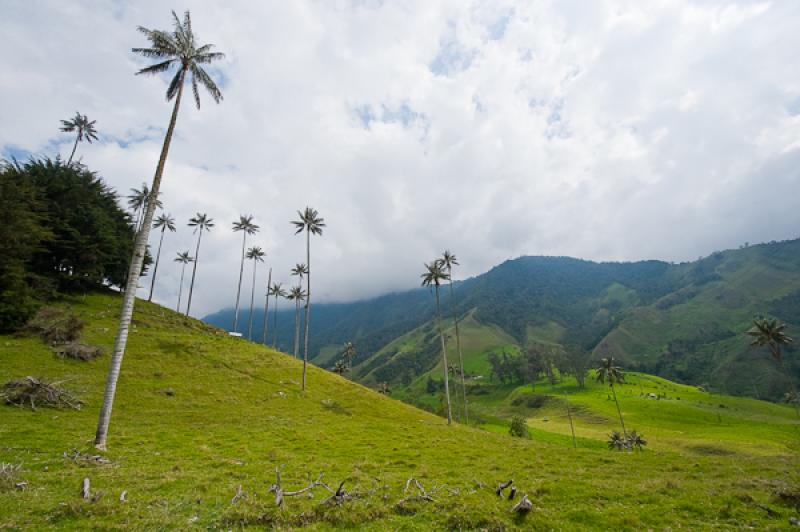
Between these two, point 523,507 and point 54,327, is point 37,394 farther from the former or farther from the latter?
point 523,507

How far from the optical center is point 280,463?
2356 centimetres

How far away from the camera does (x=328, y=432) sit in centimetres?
3709

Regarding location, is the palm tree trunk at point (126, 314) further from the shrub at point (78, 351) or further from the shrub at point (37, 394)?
the shrub at point (78, 351)

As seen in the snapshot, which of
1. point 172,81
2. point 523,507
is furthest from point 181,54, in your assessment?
point 523,507

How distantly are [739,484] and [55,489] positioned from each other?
111 ft

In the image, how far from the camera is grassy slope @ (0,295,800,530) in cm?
1330

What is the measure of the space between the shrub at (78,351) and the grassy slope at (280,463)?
1303 millimetres

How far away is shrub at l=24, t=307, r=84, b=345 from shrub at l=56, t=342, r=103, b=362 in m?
2.54

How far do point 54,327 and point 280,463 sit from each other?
42904mm

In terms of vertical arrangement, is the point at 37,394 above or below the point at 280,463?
Answer: above

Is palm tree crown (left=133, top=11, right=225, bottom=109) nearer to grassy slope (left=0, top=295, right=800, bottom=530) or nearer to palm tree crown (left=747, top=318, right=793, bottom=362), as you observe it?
grassy slope (left=0, top=295, right=800, bottom=530)

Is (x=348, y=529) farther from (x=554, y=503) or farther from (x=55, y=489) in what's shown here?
(x=55, y=489)

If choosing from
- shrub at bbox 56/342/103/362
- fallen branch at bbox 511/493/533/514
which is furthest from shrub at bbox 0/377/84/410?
fallen branch at bbox 511/493/533/514

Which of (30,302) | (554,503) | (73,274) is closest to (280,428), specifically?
(554,503)
